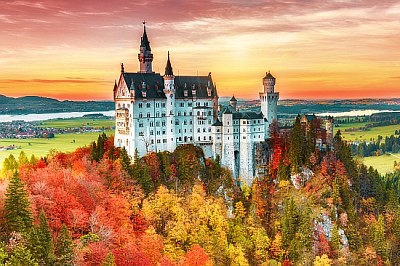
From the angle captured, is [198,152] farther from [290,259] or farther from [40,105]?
[40,105]

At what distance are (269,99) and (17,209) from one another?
66250 mm

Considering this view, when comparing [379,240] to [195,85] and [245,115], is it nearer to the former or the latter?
[245,115]

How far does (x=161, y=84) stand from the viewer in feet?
330

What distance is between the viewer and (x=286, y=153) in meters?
103

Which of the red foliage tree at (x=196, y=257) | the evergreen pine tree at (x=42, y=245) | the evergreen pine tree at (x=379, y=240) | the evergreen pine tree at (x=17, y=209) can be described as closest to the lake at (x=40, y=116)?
the red foliage tree at (x=196, y=257)

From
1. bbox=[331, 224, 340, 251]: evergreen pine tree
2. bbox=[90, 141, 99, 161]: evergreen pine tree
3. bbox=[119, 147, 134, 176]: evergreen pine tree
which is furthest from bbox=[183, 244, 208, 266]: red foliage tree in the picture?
bbox=[90, 141, 99, 161]: evergreen pine tree

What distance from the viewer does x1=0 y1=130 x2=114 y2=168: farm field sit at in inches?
4508

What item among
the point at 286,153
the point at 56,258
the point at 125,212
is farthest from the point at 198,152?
the point at 56,258

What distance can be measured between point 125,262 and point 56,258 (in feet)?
28.6

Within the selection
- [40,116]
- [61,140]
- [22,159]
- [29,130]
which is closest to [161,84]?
[22,159]

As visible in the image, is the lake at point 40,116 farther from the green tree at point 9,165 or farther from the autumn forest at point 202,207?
the autumn forest at point 202,207

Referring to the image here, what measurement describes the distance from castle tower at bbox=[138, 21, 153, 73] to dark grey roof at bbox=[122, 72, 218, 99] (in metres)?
3.88

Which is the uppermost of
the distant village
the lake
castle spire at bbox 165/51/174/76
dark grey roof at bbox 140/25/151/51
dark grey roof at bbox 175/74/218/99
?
dark grey roof at bbox 140/25/151/51

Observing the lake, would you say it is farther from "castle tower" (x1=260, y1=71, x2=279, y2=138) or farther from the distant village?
"castle tower" (x1=260, y1=71, x2=279, y2=138)
